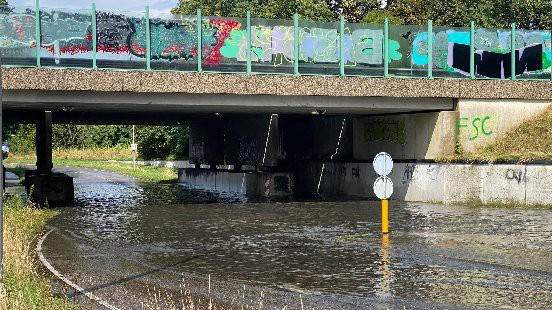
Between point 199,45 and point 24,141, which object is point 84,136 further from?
point 199,45

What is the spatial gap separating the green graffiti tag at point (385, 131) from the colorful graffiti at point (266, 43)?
3.79 m

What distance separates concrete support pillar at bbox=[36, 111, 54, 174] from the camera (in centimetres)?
3888

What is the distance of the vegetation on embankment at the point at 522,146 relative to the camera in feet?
95.2

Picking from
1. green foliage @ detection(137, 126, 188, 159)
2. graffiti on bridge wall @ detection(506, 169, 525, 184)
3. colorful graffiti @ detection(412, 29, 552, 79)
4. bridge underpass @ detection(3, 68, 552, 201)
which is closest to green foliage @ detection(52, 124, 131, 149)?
green foliage @ detection(137, 126, 188, 159)

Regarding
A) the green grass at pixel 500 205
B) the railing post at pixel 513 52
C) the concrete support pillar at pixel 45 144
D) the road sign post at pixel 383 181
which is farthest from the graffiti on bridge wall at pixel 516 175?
the concrete support pillar at pixel 45 144

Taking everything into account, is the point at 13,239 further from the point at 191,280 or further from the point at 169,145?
the point at 169,145

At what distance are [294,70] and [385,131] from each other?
753 centimetres

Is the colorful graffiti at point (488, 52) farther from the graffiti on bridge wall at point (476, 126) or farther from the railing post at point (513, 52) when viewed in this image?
the graffiti on bridge wall at point (476, 126)

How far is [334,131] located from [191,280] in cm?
2763

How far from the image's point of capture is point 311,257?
1630 centimetres

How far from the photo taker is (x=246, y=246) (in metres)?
18.4

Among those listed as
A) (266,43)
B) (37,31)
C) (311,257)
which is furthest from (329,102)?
(311,257)

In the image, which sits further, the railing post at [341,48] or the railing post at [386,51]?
the railing post at [386,51]

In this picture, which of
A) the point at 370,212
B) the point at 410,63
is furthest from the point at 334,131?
the point at 370,212
